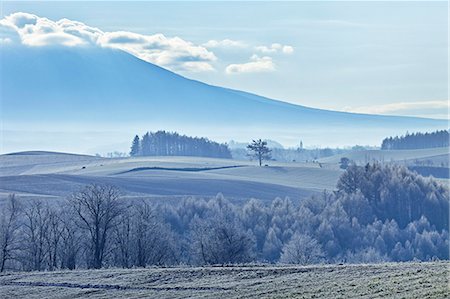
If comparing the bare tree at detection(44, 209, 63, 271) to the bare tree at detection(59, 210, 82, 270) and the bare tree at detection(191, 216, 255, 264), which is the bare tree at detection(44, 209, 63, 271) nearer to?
the bare tree at detection(59, 210, 82, 270)

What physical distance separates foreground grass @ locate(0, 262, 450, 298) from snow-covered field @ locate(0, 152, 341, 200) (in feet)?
275

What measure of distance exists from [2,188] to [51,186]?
26.8 ft

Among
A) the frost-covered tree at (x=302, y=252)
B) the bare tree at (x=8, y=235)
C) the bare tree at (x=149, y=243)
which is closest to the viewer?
the bare tree at (x=8, y=235)

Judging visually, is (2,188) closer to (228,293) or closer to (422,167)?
(422,167)

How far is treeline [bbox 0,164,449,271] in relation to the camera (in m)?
74.1

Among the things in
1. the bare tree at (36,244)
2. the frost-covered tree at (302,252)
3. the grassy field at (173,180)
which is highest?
the grassy field at (173,180)

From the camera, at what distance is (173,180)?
161m

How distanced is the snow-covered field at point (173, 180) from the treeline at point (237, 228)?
1675 centimetres

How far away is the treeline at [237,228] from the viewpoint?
74125mm

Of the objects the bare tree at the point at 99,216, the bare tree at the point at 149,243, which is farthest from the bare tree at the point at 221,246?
the bare tree at the point at 99,216

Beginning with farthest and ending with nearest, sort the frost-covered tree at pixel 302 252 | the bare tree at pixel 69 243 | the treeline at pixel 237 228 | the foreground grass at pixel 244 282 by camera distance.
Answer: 1. the frost-covered tree at pixel 302 252
2. the treeline at pixel 237 228
3. the bare tree at pixel 69 243
4. the foreground grass at pixel 244 282

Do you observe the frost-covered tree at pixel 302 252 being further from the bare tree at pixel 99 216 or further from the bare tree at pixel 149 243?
the bare tree at pixel 99 216

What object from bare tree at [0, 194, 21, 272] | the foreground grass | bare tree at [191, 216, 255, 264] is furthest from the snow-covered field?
the foreground grass

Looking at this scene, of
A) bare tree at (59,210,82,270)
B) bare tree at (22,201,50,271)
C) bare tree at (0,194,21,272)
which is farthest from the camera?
bare tree at (22,201,50,271)
